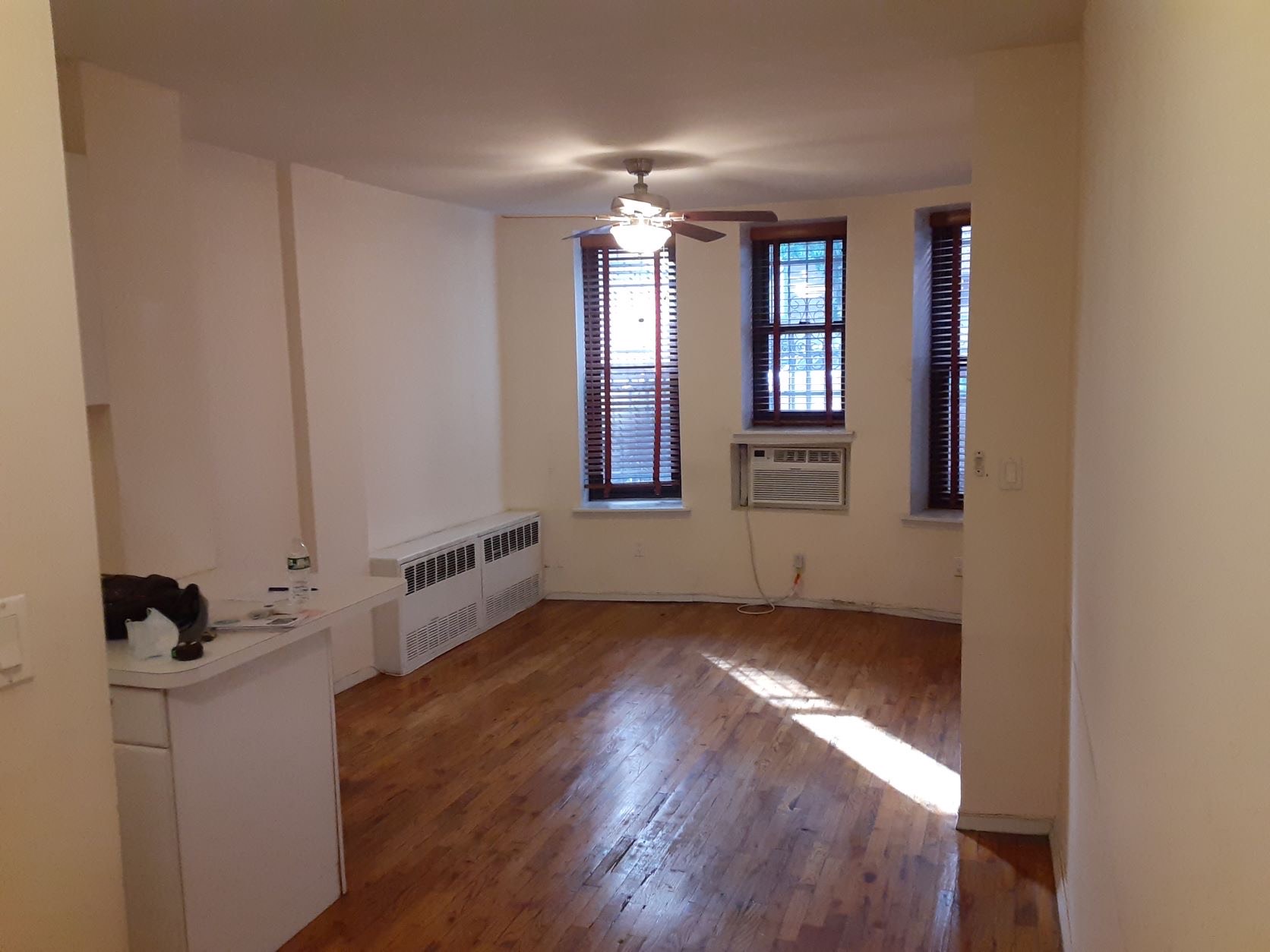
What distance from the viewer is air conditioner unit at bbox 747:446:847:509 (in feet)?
20.7

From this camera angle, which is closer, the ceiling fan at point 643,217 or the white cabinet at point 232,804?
the white cabinet at point 232,804

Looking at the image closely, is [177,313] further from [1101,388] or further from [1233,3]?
[1233,3]

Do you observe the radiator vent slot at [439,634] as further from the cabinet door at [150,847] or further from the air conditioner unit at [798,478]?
the cabinet door at [150,847]

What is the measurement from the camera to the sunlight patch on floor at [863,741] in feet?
12.1

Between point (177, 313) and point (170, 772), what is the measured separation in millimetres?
1747

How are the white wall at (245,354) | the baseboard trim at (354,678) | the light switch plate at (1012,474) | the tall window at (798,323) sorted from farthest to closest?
1. the tall window at (798,323)
2. the baseboard trim at (354,678)
3. the white wall at (245,354)
4. the light switch plate at (1012,474)

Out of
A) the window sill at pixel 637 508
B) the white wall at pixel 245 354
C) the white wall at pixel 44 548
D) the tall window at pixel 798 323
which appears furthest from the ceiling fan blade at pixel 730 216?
the white wall at pixel 44 548

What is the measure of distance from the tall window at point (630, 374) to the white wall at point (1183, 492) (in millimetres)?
4573

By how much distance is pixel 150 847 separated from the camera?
8.09ft

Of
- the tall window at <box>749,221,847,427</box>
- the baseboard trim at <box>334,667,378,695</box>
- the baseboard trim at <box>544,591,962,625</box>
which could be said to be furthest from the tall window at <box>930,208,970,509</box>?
the baseboard trim at <box>334,667,378,695</box>

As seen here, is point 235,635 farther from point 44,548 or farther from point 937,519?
point 937,519

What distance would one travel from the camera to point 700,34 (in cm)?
296

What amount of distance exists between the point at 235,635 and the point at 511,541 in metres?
3.69

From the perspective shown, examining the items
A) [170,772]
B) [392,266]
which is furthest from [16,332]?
[392,266]
